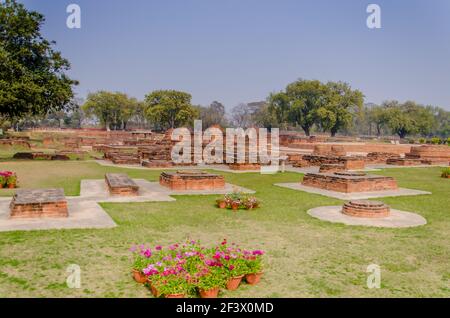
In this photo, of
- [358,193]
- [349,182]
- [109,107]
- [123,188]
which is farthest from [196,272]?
[109,107]

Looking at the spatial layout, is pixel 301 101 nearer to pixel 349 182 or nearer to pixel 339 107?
pixel 339 107

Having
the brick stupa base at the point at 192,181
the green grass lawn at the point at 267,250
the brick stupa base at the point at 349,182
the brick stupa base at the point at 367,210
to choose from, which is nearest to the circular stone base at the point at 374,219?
the brick stupa base at the point at 367,210

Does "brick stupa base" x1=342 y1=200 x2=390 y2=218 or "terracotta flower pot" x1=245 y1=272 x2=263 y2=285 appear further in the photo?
"brick stupa base" x1=342 y1=200 x2=390 y2=218

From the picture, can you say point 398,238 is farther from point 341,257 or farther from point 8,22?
point 8,22

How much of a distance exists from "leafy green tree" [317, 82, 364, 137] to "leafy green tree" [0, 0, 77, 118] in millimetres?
38048

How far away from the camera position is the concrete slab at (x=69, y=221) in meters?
7.20

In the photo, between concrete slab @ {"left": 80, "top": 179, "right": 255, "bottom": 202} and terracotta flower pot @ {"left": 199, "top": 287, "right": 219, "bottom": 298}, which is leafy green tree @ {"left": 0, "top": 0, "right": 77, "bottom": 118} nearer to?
concrete slab @ {"left": 80, "top": 179, "right": 255, "bottom": 202}

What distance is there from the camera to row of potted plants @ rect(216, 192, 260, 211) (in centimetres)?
947

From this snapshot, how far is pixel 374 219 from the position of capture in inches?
336

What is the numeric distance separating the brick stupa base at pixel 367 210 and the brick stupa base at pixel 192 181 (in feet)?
16.1

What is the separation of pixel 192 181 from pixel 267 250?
21.5 feet

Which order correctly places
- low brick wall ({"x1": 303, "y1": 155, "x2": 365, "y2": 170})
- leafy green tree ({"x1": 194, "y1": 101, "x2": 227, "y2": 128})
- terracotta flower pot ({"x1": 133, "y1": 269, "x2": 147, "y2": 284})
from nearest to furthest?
terracotta flower pot ({"x1": 133, "y1": 269, "x2": 147, "y2": 284}) < low brick wall ({"x1": 303, "y1": 155, "x2": 365, "y2": 170}) < leafy green tree ({"x1": 194, "y1": 101, "x2": 227, "y2": 128})

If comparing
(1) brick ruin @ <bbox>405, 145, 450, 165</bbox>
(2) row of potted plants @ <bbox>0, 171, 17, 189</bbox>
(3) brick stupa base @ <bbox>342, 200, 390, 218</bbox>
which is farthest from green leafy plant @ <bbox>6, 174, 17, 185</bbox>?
(1) brick ruin @ <bbox>405, 145, 450, 165</bbox>
